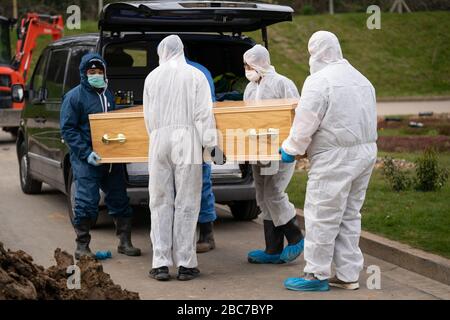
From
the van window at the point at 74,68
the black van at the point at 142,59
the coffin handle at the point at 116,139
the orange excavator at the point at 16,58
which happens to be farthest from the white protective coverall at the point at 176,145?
the orange excavator at the point at 16,58

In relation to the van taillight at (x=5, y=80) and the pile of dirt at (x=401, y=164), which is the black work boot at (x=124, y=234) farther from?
the van taillight at (x=5, y=80)

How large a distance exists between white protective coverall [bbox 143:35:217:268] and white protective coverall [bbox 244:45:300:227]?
865 mm

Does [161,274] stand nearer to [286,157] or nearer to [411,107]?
[286,157]

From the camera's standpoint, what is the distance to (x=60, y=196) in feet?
47.3

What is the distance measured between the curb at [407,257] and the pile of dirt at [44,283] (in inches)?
111

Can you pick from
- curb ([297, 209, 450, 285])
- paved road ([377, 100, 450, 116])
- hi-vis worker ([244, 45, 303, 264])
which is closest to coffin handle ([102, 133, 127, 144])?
Answer: hi-vis worker ([244, 45, 303, 264])

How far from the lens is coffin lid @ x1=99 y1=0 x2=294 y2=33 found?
33.4 feet

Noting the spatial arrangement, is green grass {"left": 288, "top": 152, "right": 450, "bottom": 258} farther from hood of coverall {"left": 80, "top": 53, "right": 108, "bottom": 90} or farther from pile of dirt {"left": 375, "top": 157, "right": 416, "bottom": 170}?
hood of coverall {"left": 80, "top": 53, "right": 108, "bottom": 90}

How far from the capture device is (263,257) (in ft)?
31.7

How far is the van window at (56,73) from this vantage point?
495 inches

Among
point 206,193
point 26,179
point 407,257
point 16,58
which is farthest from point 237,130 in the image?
point 16,58

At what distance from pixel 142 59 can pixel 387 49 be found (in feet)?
112
